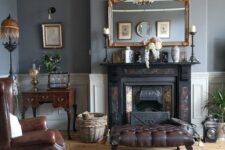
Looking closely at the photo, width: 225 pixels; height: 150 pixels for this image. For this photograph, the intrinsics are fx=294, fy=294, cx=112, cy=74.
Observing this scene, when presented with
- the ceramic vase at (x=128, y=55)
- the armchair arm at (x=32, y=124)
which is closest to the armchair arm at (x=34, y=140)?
the armchair arm at (x=32, y=124)

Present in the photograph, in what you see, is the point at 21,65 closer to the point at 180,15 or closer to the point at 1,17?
the point at 1,17

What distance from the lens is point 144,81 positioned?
15.9ft

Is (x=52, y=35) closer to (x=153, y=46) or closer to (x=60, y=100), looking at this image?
(x=60, y=100)

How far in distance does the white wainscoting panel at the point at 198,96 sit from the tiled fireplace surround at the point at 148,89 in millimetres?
171

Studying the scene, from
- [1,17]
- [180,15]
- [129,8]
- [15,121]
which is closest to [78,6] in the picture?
[129,8]

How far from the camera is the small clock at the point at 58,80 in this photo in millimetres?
4957

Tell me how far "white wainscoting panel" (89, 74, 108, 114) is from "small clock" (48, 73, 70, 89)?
0.42 m

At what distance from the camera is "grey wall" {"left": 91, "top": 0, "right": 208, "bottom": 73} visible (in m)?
4.84

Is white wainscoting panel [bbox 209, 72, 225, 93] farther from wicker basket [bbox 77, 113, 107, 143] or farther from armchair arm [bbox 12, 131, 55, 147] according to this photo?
armchair arm [bbox 12, 131, 55, 147]

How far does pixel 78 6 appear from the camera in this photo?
5293mm

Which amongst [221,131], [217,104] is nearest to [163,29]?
[217,104]

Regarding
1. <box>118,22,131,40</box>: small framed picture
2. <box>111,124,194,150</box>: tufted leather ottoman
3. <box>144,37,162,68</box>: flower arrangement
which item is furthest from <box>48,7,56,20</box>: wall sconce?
<box>111,124,194,150</box>: tufted leather ottoman

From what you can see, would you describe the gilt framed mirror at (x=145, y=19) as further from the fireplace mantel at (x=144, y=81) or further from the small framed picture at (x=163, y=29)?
the fireplace mantel at (x=144, y=81)

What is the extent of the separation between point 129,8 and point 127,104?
5.27 feet
